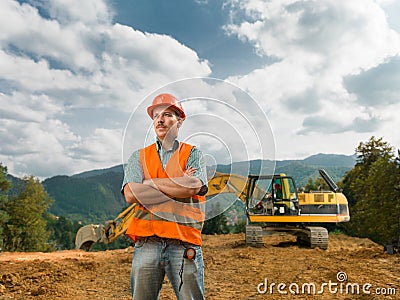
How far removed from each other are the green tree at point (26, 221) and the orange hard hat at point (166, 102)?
37.1 meters

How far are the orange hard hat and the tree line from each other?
877cm

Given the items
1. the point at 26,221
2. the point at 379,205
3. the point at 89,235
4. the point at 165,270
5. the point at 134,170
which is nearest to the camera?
the point at 165,270

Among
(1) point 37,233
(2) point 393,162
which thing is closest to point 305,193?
(2) point 393,162

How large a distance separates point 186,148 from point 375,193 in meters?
23.3

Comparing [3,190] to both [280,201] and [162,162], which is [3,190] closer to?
[280,201]

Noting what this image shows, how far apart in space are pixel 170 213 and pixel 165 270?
14.1 inches

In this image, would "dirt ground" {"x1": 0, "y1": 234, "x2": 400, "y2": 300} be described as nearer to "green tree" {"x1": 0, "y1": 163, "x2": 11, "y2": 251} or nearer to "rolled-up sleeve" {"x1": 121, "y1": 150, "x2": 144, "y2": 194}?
"rolled-up sleeve" {"x1": 121, "y1": 150, "x2": 144, "y2": 194}

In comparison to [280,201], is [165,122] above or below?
above

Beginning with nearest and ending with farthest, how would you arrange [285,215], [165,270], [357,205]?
[165,270] < [285,215] < [357,205]

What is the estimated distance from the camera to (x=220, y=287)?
22.3ft

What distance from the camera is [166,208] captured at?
259 centimetres

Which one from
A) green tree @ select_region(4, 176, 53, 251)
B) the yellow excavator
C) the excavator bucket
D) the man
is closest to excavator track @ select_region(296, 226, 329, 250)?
the yellow excavator

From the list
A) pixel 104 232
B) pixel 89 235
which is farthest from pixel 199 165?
pixel 89 235

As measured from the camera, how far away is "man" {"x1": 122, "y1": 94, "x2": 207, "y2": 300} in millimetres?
2467
